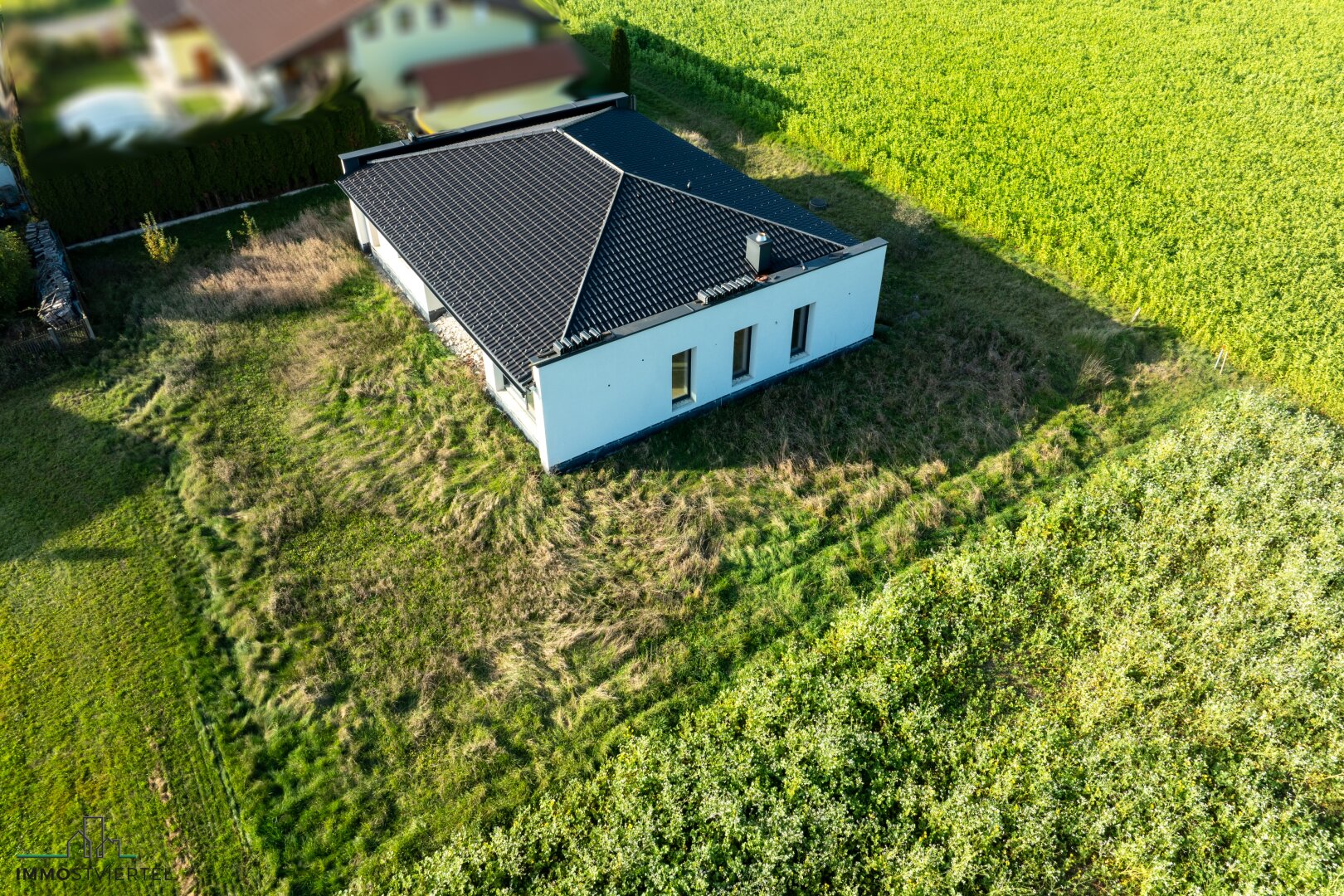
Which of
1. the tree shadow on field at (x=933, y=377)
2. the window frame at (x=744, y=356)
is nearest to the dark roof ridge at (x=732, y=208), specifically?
the window frame at (x=744, y=356)

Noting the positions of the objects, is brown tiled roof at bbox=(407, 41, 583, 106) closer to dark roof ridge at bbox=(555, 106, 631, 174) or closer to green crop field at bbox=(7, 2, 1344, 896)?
dark roof ridge at bbox=(555, 106, 631, 174)

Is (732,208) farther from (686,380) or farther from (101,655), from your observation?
(101,655)

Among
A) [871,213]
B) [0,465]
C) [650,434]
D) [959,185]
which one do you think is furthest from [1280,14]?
[0,465]

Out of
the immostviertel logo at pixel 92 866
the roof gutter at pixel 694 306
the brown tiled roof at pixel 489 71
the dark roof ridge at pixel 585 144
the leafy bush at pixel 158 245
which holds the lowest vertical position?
the immostviertel logo at pixel 92 866

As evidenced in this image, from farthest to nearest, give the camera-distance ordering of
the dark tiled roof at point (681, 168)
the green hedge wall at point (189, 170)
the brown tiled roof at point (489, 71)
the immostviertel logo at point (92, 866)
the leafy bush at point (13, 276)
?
the green hedge wall at point (189, 170), the leafy bush at point (13, 276), the dark tiled roof at point (681, 168), the brown tiled roof at point (489, 71), the immostviertel logo at point (92, 866)

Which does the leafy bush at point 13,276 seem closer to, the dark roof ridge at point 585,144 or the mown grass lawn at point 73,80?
the mown grass lawn at point 73,80

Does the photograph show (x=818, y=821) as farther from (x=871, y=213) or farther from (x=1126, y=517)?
(x=871, y=213)

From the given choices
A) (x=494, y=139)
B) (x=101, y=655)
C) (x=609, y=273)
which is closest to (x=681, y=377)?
(x=609, y=273)
